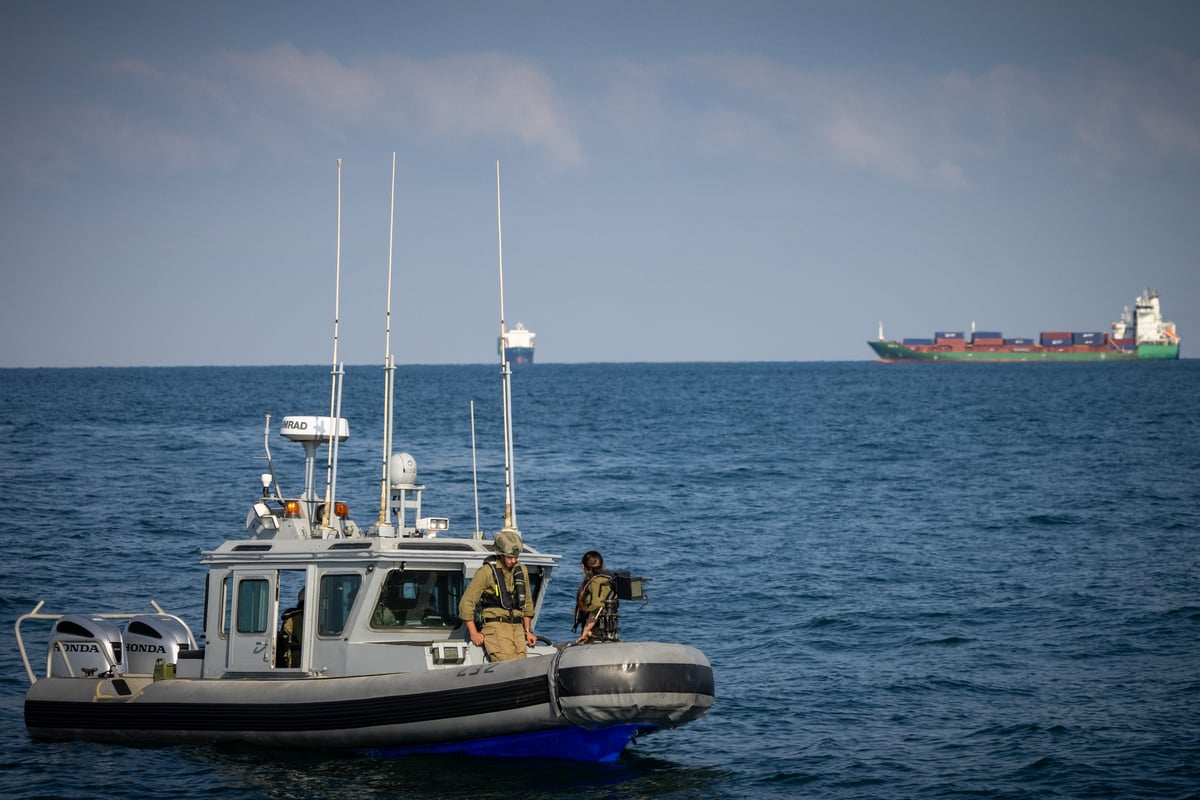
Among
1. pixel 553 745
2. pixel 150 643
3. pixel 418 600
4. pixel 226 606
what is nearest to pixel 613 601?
pixel 553 745

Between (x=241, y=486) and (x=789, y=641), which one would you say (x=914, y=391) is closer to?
(x=241, y=486)

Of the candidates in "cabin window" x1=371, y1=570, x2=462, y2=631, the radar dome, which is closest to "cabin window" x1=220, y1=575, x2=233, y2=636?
"cabin window" x1=371, y1=570, x2=462, y2=631

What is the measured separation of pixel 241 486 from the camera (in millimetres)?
38594

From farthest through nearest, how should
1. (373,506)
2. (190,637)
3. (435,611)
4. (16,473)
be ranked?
(16,473) → (373,506) → (190,637) → (435,611)

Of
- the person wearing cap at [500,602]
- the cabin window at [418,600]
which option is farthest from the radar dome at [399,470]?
the person wearing cap at [500,602]

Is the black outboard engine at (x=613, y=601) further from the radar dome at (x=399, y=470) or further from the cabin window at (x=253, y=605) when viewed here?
the cabin window at (x=253, y=605)

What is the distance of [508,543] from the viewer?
12.3m

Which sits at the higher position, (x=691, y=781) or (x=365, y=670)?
(x=365, y=670)

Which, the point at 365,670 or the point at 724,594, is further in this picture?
the point at 724,594

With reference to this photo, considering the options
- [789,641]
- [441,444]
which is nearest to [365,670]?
[789,641]

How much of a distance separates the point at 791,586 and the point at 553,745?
40.0 ft

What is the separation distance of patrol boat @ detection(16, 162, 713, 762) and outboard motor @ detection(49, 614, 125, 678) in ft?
0.05

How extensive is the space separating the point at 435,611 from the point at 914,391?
10813cm

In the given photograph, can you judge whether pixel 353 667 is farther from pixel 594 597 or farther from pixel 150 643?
pixel 150 643
